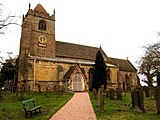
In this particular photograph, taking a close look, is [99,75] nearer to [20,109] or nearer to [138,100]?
[138,100]

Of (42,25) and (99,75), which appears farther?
(42,25)

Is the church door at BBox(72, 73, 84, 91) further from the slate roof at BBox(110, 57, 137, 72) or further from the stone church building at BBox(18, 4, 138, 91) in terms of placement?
the slate roof at BBox(110, 57, 137, 72)

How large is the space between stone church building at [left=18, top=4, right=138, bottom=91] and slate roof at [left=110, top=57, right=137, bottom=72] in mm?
6180

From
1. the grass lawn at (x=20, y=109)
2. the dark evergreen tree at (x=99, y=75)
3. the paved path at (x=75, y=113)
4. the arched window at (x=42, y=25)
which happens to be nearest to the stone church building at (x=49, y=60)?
the arched window at (x=42, y=25)

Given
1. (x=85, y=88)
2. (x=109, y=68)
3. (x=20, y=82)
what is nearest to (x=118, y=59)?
(x=109, y=68)

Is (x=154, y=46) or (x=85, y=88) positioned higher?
(x=154, y=46)

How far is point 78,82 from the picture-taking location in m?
34.5

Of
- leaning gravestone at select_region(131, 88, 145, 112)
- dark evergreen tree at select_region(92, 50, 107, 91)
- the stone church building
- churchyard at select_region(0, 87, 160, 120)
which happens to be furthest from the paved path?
the stone church building

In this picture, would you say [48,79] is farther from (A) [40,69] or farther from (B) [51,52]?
(B) [51,52]

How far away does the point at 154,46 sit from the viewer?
30.8 meters

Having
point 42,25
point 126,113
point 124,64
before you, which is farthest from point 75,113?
point 124,64

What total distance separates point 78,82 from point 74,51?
9280 mm

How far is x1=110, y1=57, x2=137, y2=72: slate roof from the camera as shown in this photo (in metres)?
48.9

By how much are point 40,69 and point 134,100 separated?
76.6 feet
